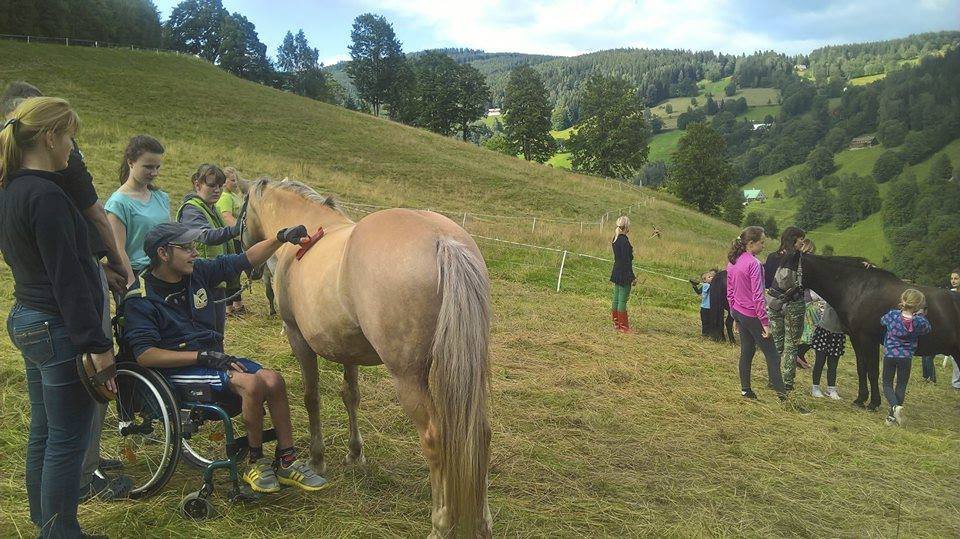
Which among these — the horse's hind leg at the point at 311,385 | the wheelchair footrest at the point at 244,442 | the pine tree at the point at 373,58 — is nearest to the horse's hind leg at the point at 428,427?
the wheelchair footrest at the point at 244,442

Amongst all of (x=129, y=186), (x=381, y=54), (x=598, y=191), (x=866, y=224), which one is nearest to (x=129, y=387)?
(x=129, y=186)

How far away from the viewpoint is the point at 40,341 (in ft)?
6.91

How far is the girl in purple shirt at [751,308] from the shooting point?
5527 mm

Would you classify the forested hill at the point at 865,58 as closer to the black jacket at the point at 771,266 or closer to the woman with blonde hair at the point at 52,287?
the black jacket at the point at 771,266

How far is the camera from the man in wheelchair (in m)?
2.74

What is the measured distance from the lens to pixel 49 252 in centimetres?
199

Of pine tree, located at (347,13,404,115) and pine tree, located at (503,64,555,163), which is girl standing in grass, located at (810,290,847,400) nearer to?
pine tree, located at (503,64,555,163)

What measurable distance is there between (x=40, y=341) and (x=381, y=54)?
198 ft

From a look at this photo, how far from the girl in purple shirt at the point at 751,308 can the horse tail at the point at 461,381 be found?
13.4 feet

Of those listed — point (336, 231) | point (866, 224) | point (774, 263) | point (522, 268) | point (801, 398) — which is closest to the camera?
point (336, 231)

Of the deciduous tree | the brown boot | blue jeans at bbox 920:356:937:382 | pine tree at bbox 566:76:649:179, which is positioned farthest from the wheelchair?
the deciduous tree

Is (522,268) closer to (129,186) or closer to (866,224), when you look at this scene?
(129,186)

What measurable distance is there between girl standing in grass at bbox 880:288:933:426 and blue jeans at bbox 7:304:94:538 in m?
A: 6.84

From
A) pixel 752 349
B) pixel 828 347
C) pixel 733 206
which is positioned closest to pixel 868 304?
pixel 828 347
